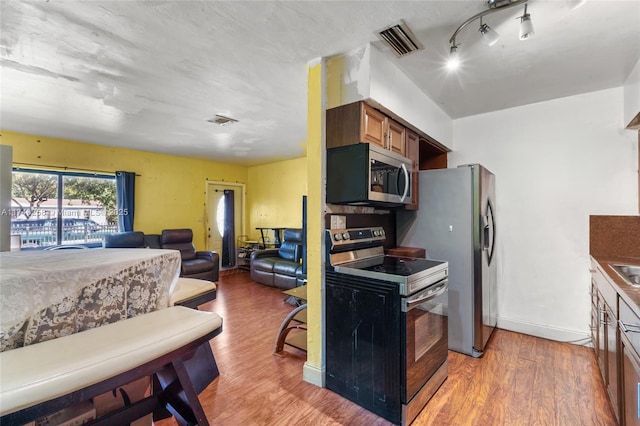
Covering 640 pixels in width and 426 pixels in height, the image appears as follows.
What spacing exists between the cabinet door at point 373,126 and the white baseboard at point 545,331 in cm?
247

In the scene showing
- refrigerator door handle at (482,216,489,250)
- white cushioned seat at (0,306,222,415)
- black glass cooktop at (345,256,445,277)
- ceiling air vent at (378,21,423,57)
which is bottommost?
white cushioned seat at (0,306,222,415)

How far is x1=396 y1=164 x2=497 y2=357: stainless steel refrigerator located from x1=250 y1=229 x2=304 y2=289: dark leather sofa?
232cm

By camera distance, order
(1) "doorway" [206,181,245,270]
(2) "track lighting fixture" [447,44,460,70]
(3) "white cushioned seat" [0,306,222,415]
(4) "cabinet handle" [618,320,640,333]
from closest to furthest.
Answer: (3) "white cushioned seat" [0,306,222,415], (4) "cabinet handle" [618,320,640,333], (2) "track lighting fixture" [447,44,460,70], (1) "doorway" [206,181,245,270]

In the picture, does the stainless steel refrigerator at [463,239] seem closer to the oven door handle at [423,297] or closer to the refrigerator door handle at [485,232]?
the refrigerator door handle at [485,232]

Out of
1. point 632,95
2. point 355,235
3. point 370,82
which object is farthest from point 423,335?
point 632,95

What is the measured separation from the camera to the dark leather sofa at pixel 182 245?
15.3 ft

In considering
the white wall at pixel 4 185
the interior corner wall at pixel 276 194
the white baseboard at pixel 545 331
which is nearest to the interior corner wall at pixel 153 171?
the interior corner wall at pixel 276 194

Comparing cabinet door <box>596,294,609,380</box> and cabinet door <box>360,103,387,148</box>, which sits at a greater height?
cabinet door <box>360,103,387,148</box>

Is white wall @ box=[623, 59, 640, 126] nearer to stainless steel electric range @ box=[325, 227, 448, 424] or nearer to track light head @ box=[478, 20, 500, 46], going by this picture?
track light head @ box=[478, 20, 500, 46]

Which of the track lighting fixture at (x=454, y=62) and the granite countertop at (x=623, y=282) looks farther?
the track lighting fixture at (x=454, y=62)

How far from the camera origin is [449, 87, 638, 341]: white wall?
2.69 m

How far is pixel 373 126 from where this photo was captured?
2129mm

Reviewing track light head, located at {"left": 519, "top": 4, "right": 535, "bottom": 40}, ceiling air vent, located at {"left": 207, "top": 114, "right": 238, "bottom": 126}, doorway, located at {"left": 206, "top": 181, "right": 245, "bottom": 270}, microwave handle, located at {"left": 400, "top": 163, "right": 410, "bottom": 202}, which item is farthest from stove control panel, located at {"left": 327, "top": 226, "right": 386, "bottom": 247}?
doorway, located at {"left": 206, "top": 181, "right": 245, "bottom": 270}

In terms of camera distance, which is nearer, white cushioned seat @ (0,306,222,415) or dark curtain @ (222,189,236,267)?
white cushioned seat @ (0,306,222,415)
